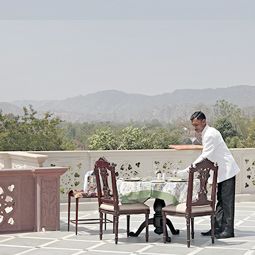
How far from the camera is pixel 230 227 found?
8.15 metres

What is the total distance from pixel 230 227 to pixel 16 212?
8.22 ft

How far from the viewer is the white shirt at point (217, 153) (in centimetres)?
788

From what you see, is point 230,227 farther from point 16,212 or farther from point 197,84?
point 197,84

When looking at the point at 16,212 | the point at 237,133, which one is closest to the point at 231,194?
the point at 16,212

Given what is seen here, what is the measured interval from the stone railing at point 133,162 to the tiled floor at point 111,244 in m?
2.00

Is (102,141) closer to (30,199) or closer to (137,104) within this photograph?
(30,199)

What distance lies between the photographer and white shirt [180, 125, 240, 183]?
310 inches

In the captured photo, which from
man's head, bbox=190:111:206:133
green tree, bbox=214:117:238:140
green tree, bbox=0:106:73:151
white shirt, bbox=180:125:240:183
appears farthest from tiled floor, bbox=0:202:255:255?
green tree, bbox=214:117:238:140

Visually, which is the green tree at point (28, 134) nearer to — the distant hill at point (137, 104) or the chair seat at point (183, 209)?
the chair seat at point (183, 209)

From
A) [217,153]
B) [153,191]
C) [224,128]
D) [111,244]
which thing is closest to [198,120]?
[217,153]

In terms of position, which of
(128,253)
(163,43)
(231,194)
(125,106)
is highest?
(163,43)

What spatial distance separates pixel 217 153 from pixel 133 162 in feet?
11.1

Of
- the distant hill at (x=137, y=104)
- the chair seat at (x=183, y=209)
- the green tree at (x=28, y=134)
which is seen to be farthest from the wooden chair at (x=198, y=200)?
the distant hill at (x=137, y=104)

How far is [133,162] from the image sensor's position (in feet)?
36.8
